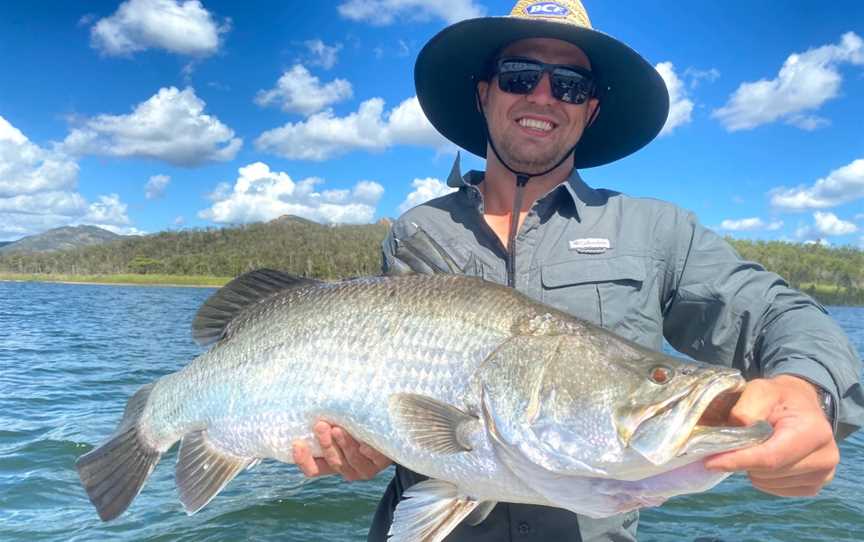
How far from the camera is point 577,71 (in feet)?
12.3

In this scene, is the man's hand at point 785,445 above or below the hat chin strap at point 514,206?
below

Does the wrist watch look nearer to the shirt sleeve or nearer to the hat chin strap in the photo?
the shirt sleeve

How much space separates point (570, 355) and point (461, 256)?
1092 mm

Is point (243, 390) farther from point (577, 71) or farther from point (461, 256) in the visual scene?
point (577, 71)

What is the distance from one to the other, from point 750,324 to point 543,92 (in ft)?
5.40

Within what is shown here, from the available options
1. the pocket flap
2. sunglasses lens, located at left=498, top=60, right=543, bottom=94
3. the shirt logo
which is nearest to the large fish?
the pocket flap

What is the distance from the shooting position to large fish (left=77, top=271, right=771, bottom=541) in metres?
2.30

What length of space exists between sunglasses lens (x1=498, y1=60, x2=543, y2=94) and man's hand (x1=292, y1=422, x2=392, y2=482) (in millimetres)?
2100

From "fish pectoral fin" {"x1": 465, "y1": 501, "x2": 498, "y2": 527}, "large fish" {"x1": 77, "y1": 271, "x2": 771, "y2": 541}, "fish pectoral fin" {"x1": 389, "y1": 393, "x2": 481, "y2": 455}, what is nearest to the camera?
"large fish" {"x1": 77, "y1": 271, "x2": 771, "y2": 541}

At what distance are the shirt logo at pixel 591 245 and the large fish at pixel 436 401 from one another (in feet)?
1.98

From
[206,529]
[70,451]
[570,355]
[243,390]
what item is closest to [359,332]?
[243,390]

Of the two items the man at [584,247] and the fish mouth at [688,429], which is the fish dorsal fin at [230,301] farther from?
the fish mouth at [688,429]

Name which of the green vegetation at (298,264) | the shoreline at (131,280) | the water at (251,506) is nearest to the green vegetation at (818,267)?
the green vegetation at (298,264)

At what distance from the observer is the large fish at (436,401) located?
2.30 metres
